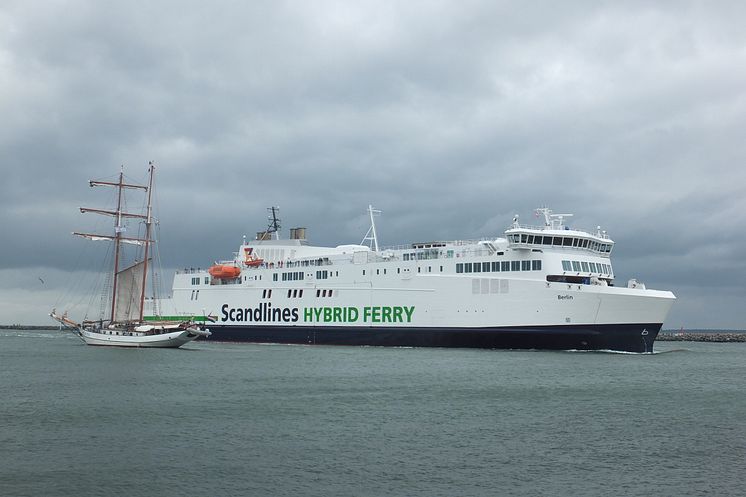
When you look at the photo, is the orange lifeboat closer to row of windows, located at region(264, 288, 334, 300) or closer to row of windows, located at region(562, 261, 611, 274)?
row of windows, located at region(264, 288, 334, 300)

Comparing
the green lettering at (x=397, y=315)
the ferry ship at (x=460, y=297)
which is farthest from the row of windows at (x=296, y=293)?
the green lettering at (x=397, y=315)

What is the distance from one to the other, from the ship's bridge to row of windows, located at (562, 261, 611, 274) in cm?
102

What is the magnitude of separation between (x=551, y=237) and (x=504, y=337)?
22.9 feet

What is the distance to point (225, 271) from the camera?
6150 centimetres

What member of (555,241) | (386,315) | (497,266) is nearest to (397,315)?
(386,315)

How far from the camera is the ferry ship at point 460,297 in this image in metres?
42.8

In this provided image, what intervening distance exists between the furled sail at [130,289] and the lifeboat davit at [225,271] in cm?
618

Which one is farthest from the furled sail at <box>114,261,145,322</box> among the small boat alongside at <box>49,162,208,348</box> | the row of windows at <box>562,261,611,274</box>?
the row of windows at <box>562,261,611,274</box>

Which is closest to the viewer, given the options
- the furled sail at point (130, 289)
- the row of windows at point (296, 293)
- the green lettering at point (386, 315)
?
the green lettering at point (386, 315)

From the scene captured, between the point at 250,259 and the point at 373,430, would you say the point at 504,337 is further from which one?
the point at 250,259

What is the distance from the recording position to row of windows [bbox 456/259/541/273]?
44.2 meters

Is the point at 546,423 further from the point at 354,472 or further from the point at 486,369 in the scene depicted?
the point at 486,369

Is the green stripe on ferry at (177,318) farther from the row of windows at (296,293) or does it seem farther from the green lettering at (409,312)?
the green lettering at (409,312)

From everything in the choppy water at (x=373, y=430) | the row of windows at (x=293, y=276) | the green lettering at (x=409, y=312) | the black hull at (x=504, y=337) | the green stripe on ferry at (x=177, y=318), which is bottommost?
the choppy water at (x=373, y=430)
